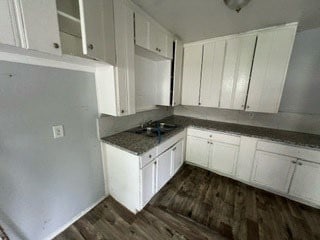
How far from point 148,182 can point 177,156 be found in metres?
0.81

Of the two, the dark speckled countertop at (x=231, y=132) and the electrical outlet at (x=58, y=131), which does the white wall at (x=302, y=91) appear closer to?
the dark speckled countertop at (x=231, y=132)

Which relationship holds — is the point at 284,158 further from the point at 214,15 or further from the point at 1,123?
the point at 1,123

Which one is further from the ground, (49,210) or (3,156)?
(3,156)

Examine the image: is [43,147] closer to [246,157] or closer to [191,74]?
[191,74]

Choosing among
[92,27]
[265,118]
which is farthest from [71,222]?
[265,118]

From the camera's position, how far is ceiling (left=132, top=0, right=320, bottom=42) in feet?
4.56

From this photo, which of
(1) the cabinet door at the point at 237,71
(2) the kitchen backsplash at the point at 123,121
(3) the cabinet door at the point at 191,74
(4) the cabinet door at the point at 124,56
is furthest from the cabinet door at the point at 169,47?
(2) the kitchen backsplash at the point at 123,121

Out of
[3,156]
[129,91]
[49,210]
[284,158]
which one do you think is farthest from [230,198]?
[3,156]

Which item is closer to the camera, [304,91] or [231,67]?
[304,91]

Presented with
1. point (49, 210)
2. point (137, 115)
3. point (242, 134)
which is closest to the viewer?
point (49, 210)

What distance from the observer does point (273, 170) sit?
1973 mm

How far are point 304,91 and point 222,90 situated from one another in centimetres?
111

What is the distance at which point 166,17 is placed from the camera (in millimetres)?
1697

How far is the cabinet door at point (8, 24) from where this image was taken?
750 mm
